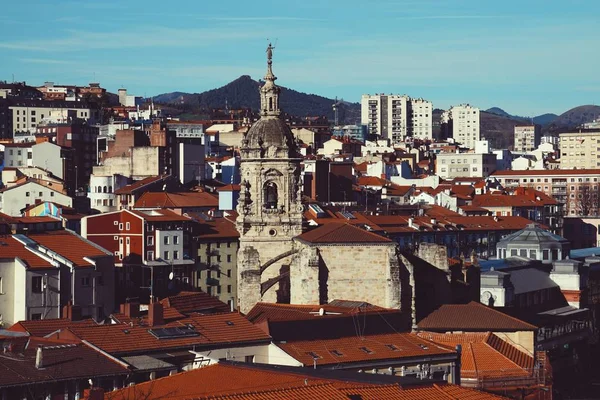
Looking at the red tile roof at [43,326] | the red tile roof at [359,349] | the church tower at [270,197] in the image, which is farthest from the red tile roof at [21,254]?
the red tile roof at [359,349]

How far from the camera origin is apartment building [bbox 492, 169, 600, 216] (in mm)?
190500

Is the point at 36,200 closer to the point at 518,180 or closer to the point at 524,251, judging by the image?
the point at 524,251

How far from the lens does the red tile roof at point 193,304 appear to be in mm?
62541

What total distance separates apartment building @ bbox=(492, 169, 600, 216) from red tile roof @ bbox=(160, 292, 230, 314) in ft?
408

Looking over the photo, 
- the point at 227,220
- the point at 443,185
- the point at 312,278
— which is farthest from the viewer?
the point at 443,185

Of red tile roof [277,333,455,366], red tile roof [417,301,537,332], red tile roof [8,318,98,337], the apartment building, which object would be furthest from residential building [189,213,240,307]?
the apartment building

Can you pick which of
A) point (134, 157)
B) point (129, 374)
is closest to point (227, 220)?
point (134, 157)

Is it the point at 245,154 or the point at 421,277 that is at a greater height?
the point at 245,154

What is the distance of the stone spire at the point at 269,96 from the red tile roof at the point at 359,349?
13.9m

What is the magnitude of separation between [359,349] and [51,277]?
75.3ft

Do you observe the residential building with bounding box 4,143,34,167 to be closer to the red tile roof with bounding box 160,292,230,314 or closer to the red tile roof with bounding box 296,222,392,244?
the red tile roof with bounding box 160,292,230,314

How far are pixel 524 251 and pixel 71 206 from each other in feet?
99.7

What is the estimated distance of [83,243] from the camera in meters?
79.9

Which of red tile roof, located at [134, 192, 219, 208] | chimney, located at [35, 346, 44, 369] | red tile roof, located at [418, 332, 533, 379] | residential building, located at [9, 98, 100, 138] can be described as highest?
residential building, located at [9, 98, 100, 138]
